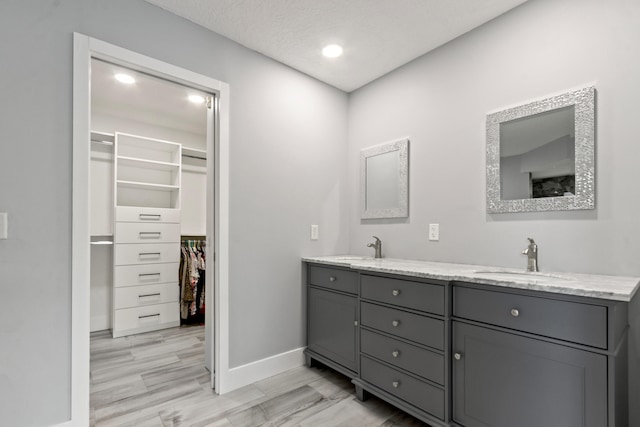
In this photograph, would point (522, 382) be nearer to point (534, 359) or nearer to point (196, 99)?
point (534, 359)

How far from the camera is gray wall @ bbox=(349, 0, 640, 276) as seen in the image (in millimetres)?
1604

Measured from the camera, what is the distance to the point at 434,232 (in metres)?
2.40

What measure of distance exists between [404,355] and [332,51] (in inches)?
87.7

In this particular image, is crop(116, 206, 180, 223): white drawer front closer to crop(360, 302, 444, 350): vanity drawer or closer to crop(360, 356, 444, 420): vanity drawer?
crop(360, 302, 444, 350): vanity drawer

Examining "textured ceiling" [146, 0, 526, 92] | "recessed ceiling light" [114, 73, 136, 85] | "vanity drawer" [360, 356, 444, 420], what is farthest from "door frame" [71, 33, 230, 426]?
"recessed ceiling light" [114, 73, 136, 85]

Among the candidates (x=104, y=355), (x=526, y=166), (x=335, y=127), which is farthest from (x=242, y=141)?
(x=104, y=355)

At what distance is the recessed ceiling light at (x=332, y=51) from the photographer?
7.89ft

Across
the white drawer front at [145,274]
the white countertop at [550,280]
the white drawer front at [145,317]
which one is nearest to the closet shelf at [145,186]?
the white drawer front at [145,274]

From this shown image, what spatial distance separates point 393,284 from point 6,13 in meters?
2.48

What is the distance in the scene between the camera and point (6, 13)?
5.05 ft

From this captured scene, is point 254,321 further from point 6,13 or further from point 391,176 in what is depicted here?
point 6,13

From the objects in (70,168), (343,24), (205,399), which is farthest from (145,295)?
(343,24)

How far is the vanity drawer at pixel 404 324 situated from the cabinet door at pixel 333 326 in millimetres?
168

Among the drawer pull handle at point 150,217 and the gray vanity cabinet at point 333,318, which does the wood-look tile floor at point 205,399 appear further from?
the drawer pull handle at point 150,217
